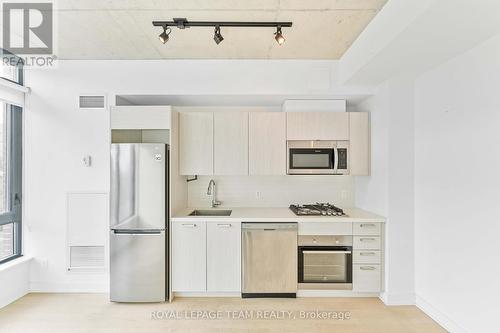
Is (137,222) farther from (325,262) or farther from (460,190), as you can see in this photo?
(460,190)

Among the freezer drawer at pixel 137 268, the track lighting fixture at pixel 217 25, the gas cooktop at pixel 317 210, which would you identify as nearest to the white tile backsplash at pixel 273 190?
the gas cooktop at pixel 317 210

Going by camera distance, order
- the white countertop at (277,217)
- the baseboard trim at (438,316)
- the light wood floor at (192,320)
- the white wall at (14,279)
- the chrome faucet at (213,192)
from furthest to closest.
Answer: the chrome faucet at (213,192)
the white countertop at (277,217)
the white wall at (14,279)
the light wood floor at (192,320)
the baseboard trim at (438,316)

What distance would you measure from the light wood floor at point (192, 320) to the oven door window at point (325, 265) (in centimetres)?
24

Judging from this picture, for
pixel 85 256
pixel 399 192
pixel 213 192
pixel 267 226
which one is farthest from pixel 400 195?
pixel 85 256

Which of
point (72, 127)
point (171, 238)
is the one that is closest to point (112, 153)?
point (72, 127)

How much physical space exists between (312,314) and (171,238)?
1748mm

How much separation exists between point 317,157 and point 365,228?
1015 millimetres

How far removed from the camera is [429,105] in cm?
296

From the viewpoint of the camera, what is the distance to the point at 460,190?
2.53 meters

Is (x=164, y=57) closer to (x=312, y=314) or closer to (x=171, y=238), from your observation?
(x=171, y=238)

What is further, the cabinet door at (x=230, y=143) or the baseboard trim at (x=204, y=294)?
the cabinet door at (x=230, y=143)

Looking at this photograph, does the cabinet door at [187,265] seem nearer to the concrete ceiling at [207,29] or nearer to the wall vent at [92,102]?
the wall vent at [92,102]

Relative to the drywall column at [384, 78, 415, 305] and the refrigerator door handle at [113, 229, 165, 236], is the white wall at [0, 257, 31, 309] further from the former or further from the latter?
the drywall column at [384, 78, 415, 305]

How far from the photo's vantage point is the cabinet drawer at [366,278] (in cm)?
325
